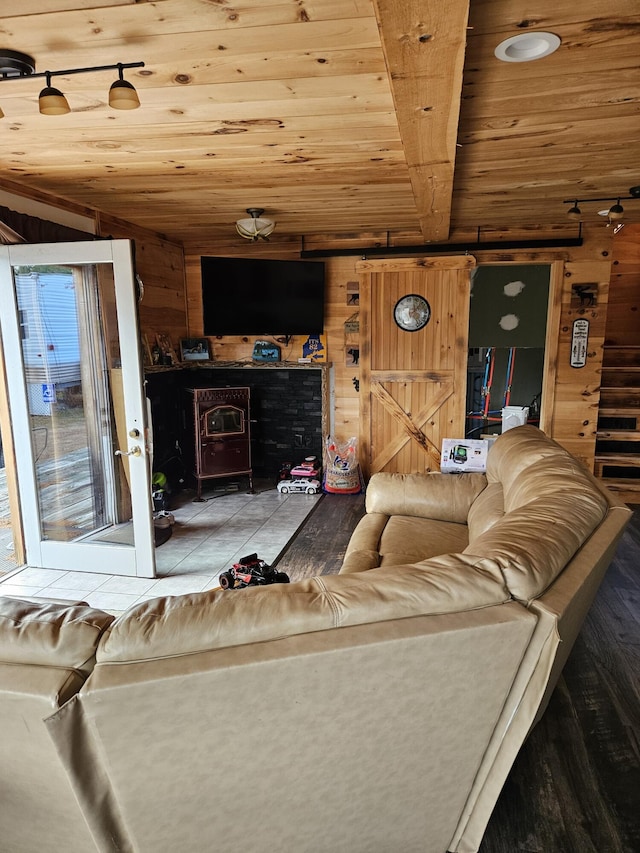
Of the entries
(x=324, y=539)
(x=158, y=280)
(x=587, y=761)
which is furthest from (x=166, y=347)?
(x=587, y=761)

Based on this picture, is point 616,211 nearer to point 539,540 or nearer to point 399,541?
point 399,541

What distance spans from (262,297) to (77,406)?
2.17m

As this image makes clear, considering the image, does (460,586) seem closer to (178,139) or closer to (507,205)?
(178,139)

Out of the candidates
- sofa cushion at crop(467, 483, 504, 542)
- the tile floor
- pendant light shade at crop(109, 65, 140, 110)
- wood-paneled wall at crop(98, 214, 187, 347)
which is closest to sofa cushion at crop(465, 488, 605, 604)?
sofa cushion at crop(467, 483, 504, 542)

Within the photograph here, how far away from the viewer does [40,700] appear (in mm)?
1040

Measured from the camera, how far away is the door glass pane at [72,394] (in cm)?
335

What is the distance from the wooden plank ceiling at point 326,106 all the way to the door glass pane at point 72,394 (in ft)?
2.16

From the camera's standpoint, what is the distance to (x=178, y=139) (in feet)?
8.29

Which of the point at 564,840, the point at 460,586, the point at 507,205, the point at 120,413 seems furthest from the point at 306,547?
the point at 507,205

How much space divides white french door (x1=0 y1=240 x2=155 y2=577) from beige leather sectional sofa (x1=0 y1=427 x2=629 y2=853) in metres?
2.18

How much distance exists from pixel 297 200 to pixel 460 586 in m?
3.26

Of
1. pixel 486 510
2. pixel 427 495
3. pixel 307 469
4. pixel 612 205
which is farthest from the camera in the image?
pixel 307 469

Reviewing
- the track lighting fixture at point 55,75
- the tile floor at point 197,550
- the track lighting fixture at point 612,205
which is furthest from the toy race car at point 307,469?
the track lighting fixture at point 55,75

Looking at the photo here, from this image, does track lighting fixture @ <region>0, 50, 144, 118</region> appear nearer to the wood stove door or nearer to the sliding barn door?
the wood stove door
